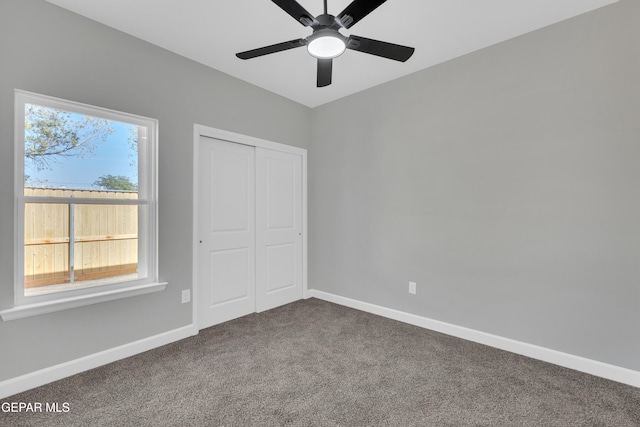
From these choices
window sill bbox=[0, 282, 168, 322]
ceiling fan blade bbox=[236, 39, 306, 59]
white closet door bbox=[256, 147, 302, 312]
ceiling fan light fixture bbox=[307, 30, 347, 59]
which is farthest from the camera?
white closet door bbox=[256, 147, 302, 312]

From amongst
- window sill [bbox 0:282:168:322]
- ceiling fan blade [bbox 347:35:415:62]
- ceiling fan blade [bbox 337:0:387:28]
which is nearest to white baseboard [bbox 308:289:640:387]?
window sill [bbox 0:282:168:322]

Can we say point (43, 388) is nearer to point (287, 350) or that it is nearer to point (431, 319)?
point (287, 350)

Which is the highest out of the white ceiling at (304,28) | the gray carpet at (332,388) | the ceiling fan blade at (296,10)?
the white ceiling at (304,28)

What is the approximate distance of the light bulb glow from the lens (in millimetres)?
1749

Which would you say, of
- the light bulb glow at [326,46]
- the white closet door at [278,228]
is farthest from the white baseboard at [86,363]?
the light bulb glow at [326,46]

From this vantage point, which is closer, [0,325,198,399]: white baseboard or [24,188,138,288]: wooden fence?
[0,325,198,399]: white baseboard

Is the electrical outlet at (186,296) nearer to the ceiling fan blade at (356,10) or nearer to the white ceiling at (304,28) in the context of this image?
the white ceiling at (304,28)

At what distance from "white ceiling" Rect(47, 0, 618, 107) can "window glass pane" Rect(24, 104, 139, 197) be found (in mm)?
812

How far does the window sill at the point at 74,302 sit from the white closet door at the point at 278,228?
1230 mm

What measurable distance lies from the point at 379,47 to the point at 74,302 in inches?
110

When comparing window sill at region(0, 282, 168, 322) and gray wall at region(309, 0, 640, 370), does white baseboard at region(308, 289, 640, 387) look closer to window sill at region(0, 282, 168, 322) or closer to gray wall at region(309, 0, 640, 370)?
gray wall at region(309, 0, 640, 370)

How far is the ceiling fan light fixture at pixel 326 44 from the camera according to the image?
66.2 inches

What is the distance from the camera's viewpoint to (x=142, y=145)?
2.61 meters

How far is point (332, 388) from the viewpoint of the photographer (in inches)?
79.3
